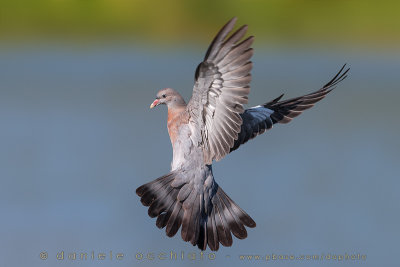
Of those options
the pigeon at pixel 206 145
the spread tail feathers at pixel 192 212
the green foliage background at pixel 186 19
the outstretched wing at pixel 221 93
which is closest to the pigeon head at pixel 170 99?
the pigeon at pixel 206 145

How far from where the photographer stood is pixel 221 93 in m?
5.41

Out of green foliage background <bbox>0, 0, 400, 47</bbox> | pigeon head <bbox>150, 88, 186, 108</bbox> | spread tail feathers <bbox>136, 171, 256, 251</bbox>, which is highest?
green foliage background <bbox>0, 0, 400, 47</bbox>

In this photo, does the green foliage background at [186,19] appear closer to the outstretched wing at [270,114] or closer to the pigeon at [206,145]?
the outstretched wing at [270,114]

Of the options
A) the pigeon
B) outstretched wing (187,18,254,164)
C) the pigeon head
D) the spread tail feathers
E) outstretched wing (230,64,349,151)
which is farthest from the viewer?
outstretched wing (230,64,349,151)

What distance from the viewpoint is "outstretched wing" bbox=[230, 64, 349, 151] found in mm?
6414

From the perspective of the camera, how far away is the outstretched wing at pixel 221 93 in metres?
5.16

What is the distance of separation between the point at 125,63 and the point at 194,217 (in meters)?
8.71

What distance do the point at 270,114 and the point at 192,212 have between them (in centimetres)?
121

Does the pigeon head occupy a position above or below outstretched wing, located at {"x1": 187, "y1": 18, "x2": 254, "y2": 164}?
above

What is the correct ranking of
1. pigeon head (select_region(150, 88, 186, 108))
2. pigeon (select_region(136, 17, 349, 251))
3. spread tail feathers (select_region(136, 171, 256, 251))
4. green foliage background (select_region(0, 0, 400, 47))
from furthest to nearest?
green foliage background (select_region(0, 0, 400, 47)) < pigeon head (select_region(150, 88, 186, 108)) < spread tail feathers (select_region(136, 171, 256, 251)) < pigeon (select_region(136, 17, 349, 251))

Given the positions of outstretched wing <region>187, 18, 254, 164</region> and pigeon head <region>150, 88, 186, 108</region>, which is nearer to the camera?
outstretched wing <region>187, 18, 254, 164</region>

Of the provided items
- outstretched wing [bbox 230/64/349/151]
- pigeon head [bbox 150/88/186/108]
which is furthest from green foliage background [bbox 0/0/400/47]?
pigeon head [bbox 150/88/186/108]

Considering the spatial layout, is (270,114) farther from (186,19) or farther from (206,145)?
(186,19)

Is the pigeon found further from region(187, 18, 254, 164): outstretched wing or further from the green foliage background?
the green foliage background
